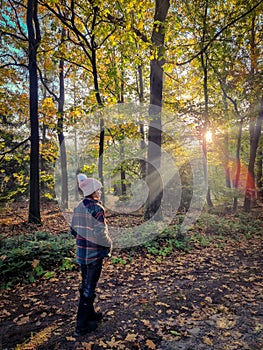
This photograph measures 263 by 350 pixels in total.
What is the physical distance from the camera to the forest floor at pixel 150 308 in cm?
318

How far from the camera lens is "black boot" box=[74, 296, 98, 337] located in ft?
11.0

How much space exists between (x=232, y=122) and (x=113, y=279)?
1259cm

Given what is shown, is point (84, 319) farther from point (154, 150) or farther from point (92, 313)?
point (154, 150)

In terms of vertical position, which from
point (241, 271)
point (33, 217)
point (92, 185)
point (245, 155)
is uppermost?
point (245, 155)

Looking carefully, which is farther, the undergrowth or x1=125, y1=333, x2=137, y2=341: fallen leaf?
the undergrowth

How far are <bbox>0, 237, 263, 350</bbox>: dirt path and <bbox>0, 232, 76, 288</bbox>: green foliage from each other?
0.35 m

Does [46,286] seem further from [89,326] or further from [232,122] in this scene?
[232,122]

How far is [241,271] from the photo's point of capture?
5980 millimetres

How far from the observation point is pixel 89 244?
11.1 feet

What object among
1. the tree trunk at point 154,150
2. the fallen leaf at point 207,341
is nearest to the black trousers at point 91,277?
the fallen leaf at point 207,341

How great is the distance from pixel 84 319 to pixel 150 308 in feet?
4.16

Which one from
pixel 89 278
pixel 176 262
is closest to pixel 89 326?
pixel 89 278

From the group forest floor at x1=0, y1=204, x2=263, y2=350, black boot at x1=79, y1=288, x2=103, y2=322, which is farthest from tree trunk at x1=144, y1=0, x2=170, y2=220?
black boot at x1=79, y1=288, x2=103, y2=322

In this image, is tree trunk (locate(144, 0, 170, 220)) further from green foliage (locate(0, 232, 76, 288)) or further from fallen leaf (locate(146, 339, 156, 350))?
fallen leaf (locate(146, 339, 156, 350))
